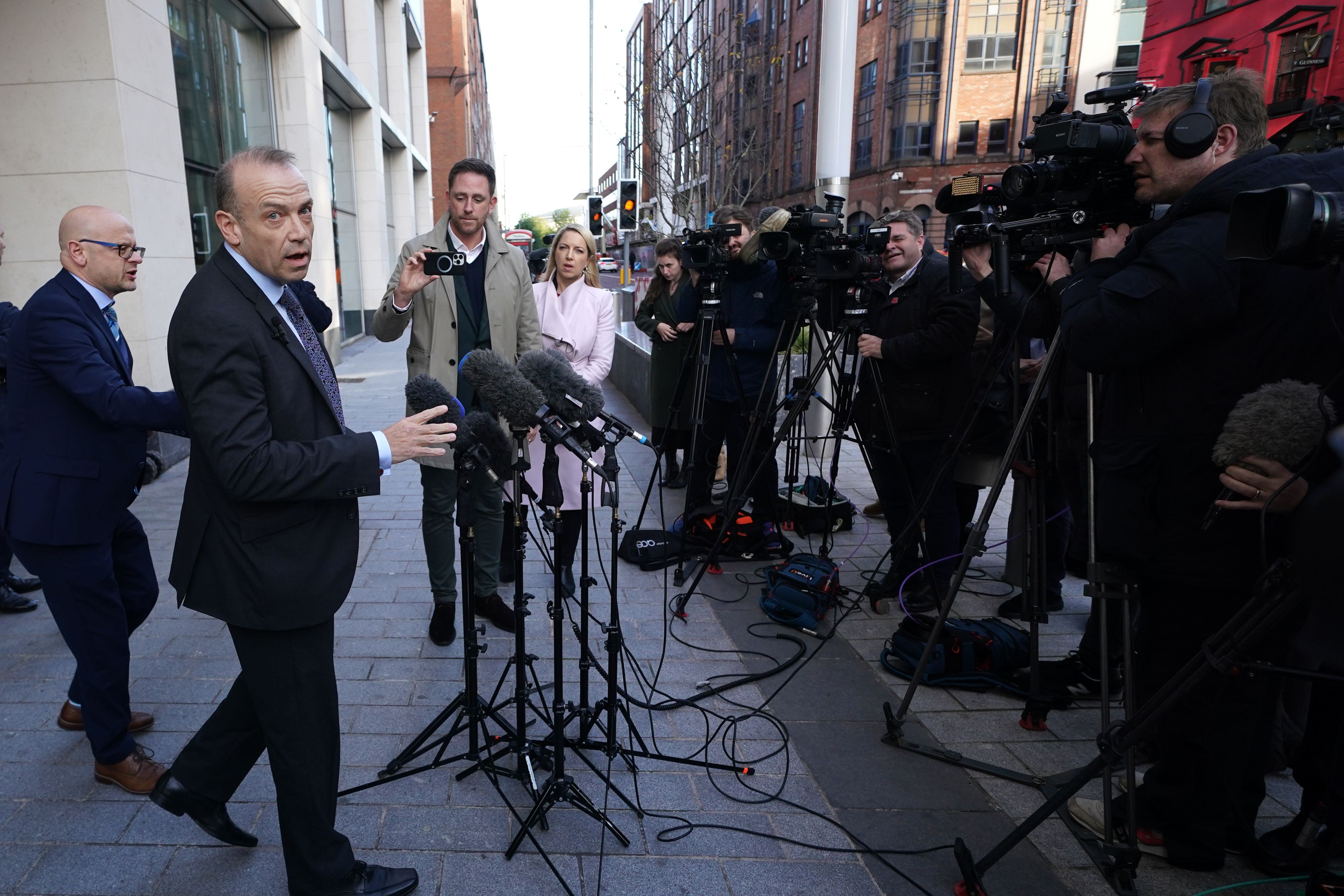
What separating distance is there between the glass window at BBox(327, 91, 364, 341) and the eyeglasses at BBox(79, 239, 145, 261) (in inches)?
499

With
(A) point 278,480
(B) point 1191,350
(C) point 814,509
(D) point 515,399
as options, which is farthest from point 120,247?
(C) point 814,509

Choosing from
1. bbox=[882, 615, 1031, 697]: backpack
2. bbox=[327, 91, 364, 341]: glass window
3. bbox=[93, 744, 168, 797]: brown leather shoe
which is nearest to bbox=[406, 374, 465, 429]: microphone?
bbox=[93, 744, 168, 797]: brown leather shoe

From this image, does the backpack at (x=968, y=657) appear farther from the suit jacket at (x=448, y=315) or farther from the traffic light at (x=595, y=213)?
the traffic light at (x=595, y=213)

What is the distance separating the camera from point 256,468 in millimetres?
1815

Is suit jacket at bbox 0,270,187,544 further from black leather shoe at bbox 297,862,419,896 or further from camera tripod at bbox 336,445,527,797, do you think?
black leather shoe at bbox 297,862,419,896

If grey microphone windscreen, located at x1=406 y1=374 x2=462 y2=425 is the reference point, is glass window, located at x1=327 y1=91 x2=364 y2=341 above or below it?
above

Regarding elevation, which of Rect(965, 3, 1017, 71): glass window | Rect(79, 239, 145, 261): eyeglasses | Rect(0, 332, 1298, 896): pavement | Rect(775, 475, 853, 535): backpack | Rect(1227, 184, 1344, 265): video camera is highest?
Rect(965, 3, 1017, 71): glass window

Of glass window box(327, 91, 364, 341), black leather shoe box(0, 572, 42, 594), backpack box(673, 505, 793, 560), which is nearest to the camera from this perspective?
black leather shoe box(0, 572, 42, 594)

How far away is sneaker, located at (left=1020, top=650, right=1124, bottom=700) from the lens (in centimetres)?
350

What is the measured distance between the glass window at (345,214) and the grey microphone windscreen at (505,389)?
45.3 feet

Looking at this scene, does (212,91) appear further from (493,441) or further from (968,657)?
(968,657)

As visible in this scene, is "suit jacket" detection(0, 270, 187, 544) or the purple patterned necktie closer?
the purple patterned necktie

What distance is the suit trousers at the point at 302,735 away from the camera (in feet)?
6.75

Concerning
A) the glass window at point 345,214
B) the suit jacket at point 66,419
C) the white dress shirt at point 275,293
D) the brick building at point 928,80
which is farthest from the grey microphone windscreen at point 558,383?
the brick building at point 928,80
